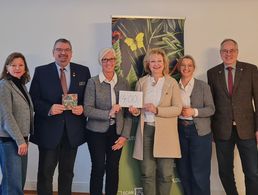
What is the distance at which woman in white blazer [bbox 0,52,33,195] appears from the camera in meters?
2.31

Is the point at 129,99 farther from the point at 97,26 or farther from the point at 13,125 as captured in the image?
the point at 97,26

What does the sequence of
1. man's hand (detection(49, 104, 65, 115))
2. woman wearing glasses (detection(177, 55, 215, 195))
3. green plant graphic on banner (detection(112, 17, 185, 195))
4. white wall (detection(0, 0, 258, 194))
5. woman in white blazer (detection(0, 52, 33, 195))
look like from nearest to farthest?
woman in white blazer (detection(0, 52, 33, 195)) < man's hand (detection(49, 104, 65, 115)) < woman wearing glasses (detection(177, 55, 215, 195)) < green plant graphic on banner (detection(112, 17, 185, 195)) < white wall (detection(0, 0, 258, 194))

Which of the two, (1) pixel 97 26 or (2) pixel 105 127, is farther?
(1) pixel 97 26

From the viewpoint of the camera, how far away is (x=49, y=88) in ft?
8.48

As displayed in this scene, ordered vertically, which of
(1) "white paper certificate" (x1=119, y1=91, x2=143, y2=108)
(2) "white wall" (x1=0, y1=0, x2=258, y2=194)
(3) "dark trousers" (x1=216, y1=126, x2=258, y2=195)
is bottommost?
(3) "dark trousers" (x1=216, y1=126, x2=258, y2=195)

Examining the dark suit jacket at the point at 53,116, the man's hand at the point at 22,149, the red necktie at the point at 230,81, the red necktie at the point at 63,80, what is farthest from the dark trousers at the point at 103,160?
the red necktie at the point at 230,81

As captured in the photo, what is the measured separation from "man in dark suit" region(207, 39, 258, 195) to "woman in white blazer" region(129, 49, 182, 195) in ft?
1.59

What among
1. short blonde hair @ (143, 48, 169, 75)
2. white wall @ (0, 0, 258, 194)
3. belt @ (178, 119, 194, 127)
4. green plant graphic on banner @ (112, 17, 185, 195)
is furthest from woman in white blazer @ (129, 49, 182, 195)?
white wall @ (0, 0, 258, 194)

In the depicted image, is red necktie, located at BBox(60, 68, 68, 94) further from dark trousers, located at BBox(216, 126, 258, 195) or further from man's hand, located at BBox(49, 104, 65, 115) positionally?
dark trousers, located at BBox(216, 126, 258, 195)

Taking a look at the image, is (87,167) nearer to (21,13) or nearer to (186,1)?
(21,13)

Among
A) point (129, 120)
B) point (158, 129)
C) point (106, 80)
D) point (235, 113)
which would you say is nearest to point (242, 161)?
point (235, 113)

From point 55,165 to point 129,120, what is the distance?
0.80 m

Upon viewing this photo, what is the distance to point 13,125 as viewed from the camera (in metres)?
2.30

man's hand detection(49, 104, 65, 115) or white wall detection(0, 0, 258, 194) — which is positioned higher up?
white wall detection(0, 0, 258, 194)
